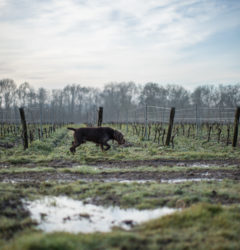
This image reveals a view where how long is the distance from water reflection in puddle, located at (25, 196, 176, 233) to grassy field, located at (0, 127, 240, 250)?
164mm

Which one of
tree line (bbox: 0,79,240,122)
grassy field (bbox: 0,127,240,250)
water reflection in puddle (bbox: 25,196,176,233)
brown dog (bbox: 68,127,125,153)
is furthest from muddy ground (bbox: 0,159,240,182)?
tree line (bbox: 0,79,240,122)

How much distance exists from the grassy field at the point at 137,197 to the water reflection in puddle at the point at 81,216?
0.16m

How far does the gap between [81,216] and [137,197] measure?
1220 mm

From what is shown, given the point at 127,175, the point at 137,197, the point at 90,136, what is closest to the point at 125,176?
the point at 127,175

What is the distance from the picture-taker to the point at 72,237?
3.37 meters

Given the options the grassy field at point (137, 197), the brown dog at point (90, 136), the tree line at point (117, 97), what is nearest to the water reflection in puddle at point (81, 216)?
the grassy field at point (137, 197)

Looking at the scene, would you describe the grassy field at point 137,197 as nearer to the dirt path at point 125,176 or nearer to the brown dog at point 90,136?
the dirt path at point 125,176

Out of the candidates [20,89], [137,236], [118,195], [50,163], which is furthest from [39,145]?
[20,89]

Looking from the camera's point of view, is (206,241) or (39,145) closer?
(206,241)

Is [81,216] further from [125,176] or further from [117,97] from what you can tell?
[117,97]

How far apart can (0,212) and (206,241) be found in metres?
3.04

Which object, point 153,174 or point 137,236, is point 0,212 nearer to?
point 137,236

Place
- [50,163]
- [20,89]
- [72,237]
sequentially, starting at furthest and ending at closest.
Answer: [20,89], [50,163], [72,237]

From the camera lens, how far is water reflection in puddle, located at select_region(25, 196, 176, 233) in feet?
13.0
